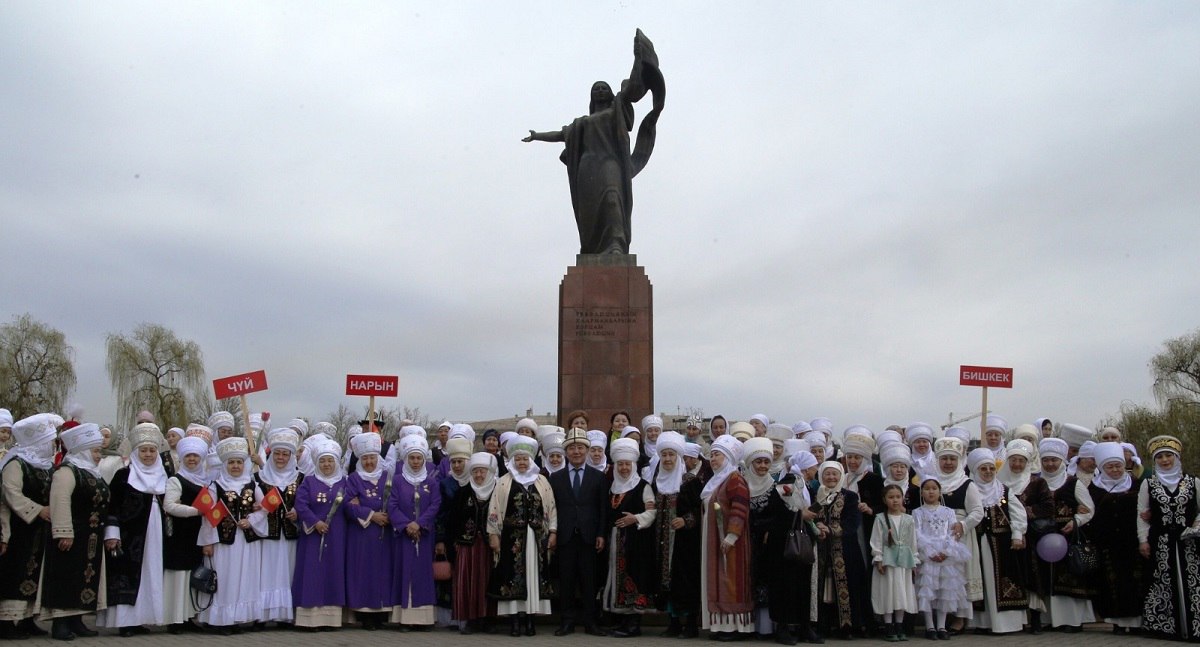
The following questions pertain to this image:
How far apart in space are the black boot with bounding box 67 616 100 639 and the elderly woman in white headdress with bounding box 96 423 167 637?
0.45ft

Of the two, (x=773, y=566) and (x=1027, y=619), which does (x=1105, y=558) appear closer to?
(x=1027, y=619)

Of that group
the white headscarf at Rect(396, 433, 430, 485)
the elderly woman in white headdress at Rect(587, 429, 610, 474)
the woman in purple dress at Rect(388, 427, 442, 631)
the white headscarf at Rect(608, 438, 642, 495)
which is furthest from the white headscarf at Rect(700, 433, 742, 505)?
the white headscarf at Rect(396, 433, 430, 485)

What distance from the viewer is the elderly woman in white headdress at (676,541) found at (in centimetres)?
823

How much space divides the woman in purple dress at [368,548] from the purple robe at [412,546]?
0.08 metres

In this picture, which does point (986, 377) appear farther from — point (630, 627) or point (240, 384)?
point (240, 384)

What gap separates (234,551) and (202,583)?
353 millimetres

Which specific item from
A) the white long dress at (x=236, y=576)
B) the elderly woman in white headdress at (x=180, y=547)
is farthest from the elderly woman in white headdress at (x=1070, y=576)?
the elderly woman in white headdress at (x=180, y=547)

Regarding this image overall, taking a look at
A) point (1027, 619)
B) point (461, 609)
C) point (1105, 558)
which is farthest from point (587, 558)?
point (1105, 558)

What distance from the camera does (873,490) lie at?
8.32 m

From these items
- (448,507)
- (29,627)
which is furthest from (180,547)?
(448,507)

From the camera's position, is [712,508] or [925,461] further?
[925,461]

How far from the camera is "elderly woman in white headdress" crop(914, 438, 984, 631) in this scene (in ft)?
27.3

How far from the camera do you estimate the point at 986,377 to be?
10602mm

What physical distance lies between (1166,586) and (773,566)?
3.06 m
